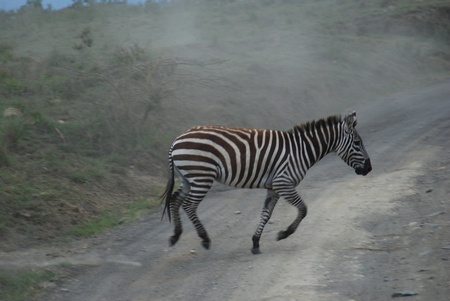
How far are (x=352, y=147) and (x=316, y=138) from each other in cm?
63

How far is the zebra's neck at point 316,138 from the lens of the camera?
419 inches

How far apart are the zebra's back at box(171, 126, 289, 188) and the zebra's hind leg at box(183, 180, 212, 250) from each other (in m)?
0.13

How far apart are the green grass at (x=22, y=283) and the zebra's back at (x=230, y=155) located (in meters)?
2.20

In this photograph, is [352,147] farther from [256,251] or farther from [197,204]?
[197,204]

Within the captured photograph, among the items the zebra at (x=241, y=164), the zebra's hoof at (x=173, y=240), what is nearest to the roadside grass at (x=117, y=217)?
the zebra's hoof at (x=173, y=240)

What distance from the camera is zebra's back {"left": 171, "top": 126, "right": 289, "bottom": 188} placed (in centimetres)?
1005

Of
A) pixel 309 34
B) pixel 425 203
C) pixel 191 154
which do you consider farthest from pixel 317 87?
pixel 191 154

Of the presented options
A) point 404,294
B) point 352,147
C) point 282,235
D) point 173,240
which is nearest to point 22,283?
point 173,240

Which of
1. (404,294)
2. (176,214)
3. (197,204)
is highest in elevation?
(197,204)

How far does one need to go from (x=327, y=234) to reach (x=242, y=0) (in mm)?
30876

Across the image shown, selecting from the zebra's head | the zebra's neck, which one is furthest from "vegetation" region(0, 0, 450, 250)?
the zebra's head

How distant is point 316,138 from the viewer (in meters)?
10.8

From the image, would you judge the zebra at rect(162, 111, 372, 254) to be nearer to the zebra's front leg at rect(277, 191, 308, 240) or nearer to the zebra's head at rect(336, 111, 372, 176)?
the zebra's front leg at rect(277, 191, 308, 240)

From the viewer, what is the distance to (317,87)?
23.8 m
